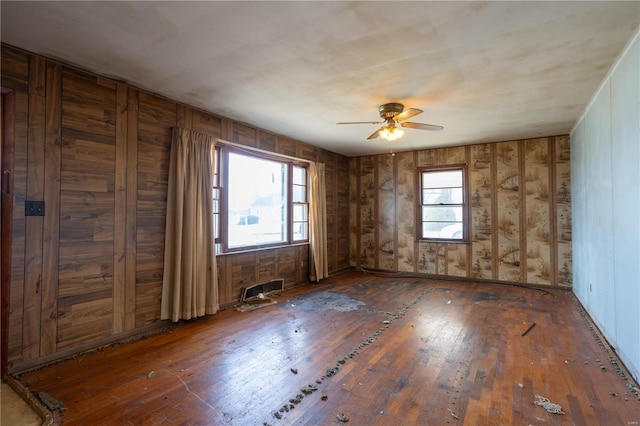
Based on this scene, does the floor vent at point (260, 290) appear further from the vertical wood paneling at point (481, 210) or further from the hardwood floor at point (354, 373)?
the vertical wood paneling at point (481, 210)

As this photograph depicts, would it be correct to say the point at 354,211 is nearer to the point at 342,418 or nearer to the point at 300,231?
the point at 300,231

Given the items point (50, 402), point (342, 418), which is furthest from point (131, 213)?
point (342, 418)

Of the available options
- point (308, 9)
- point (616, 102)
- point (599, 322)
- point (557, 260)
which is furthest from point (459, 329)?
point (308, 9)

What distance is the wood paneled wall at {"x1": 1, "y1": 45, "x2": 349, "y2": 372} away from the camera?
8.41ft

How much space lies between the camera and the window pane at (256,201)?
4.50 meters

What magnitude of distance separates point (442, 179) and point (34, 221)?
616cm

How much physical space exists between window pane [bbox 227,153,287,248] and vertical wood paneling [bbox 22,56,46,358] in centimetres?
208

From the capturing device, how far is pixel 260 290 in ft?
15.8

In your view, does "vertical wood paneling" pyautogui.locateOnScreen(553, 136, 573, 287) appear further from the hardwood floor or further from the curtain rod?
the curtain rod

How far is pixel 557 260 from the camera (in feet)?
17.3

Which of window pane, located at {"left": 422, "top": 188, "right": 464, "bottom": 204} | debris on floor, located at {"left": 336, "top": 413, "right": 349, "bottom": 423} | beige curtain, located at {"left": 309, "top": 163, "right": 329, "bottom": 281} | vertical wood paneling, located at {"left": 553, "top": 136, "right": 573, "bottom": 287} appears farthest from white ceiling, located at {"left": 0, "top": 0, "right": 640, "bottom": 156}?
debris on floor, located at {"left": 336, "top": 413, "right": 349, "bottom": 423}

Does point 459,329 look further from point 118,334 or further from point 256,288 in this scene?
point 118,334

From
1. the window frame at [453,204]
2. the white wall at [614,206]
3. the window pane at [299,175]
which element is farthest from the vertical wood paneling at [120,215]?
the window frame at [453,204]

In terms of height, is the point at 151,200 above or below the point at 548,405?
above
